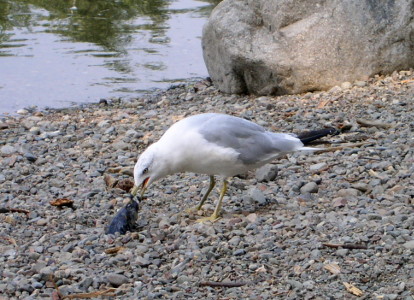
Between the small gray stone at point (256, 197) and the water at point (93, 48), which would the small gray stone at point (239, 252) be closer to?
the small gray stone at point (256, 197)

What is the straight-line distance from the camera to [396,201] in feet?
15.8

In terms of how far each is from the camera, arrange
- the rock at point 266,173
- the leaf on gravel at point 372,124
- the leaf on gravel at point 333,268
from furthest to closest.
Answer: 1. the leaf on gravel at point 372,124
2. the rock at point 266,173
3. the leaf on gravel at point 333,268

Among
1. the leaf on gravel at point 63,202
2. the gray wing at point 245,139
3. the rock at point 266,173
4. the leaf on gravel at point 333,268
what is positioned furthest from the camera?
the rock at point 266,173

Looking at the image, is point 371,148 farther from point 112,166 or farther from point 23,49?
point 23,49

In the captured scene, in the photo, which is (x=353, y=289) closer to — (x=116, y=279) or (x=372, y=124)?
(x=116, y=279)

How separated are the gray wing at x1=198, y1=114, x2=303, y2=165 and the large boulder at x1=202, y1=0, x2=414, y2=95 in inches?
103

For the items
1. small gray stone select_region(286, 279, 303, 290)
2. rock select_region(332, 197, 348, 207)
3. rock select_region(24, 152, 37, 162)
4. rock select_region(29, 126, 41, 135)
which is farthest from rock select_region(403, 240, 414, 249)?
rock select_region(29, 126, 41, 135)

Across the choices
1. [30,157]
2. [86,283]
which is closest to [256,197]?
[86,283]

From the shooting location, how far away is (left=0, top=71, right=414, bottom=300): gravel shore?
13.3ft

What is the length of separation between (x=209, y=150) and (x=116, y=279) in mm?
1110

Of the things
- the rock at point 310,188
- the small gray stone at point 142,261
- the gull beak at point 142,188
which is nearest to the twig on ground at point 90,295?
the small gray stone at point 142,261

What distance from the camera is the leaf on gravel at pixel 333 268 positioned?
3.99m

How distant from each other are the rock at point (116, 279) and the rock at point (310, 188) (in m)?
1.56

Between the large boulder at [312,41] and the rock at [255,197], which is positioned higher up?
the large boulder at [312,41]
